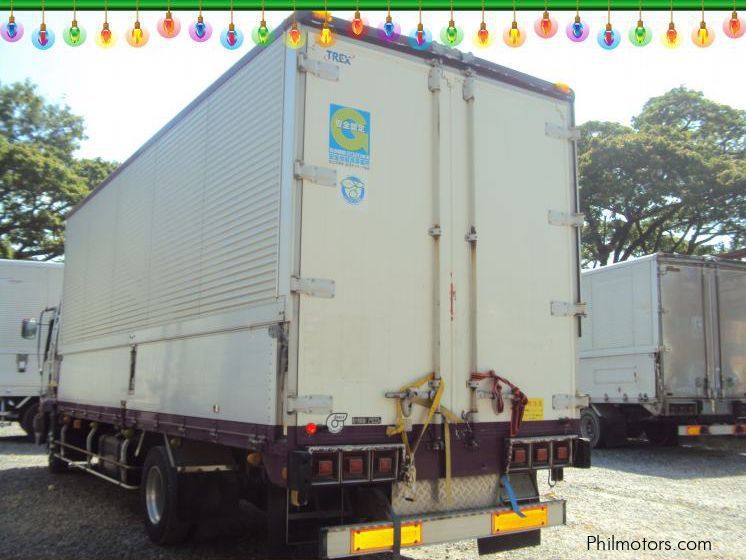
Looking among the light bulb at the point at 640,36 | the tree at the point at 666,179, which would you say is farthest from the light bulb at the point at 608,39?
the tree at the point at 666,179

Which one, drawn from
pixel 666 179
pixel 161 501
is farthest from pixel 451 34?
pixel 666 179

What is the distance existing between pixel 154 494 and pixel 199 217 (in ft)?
8.25

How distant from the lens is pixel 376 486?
14.9 feet

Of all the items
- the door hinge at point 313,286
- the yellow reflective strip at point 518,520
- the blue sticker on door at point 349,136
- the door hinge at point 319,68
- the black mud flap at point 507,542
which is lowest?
the black mud flap at point 507,542

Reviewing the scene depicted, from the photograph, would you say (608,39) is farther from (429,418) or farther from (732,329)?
(732,329)

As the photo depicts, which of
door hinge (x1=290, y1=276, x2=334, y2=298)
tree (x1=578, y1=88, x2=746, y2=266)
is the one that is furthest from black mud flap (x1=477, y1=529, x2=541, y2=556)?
tree (x1=578, y1=88, x2=746, y2=266)

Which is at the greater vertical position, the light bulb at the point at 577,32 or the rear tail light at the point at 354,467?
the light bulb at the point at 577,32

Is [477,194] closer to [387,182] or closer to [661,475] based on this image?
[387,182]

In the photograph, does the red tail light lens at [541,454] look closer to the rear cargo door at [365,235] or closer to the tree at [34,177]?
the rear cargo door at [365,235]

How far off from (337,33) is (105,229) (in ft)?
17.1

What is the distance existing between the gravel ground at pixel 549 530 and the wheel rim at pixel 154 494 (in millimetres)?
272

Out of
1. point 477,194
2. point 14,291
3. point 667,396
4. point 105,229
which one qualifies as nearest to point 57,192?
point 14,291

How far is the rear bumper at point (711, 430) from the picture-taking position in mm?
11562

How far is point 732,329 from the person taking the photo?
1218cm
